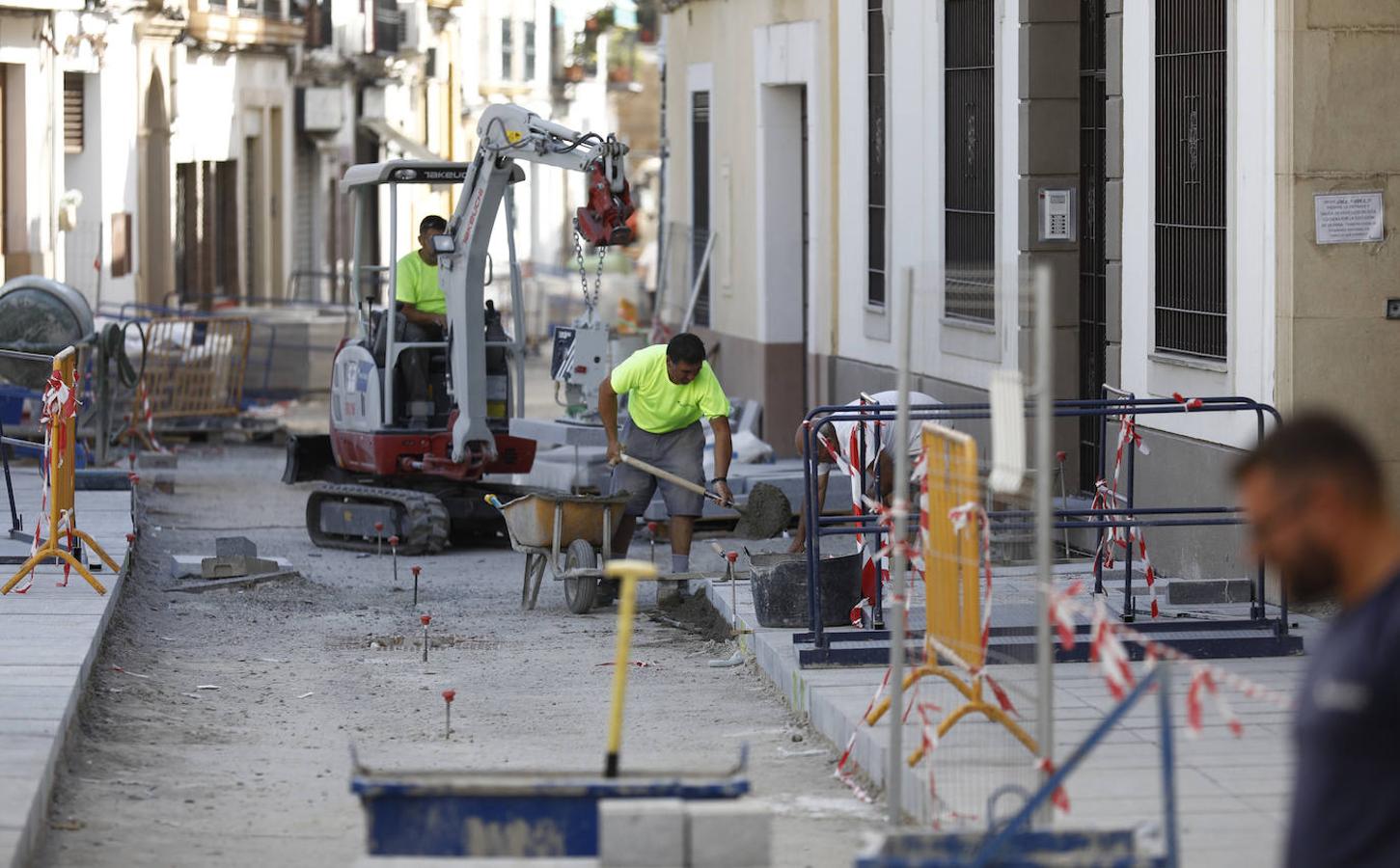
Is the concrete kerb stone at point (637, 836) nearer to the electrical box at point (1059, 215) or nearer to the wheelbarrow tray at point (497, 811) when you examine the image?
the wheelbarrow tray at point (497, 811)

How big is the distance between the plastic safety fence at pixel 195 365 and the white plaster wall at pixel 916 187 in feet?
22.1

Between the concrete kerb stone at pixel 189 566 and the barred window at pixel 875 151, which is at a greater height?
the barred window at pixel 875 151

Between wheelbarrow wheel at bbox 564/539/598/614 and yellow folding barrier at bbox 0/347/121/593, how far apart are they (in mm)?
2369

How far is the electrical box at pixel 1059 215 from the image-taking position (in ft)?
45.3

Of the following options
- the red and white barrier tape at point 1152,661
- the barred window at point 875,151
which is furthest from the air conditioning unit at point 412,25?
the red and white barrier tape at point 1152,661

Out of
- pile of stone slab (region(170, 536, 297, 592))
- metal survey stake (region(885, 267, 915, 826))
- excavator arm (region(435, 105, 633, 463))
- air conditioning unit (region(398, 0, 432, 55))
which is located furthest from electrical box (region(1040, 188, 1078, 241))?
air conditioning unit (region(398, 0, 432, 55))

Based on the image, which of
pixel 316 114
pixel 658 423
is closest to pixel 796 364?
pixel 658 423

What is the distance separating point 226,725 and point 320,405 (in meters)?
17.8

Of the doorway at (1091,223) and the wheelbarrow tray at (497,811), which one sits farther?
the doorway at (1091,223)

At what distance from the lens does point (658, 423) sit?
12.4 m

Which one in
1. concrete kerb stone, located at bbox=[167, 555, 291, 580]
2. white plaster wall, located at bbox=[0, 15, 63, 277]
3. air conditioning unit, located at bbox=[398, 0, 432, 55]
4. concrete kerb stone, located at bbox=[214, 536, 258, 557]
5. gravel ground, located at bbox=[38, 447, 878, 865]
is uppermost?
air conditioning unit, located at bbox=[398, 0, 432, 55]

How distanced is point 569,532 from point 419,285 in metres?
4.27

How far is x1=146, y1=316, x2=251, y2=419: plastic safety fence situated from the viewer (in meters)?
21.8

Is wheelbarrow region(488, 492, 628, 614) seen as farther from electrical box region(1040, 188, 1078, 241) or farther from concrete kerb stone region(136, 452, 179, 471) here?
concrete kerb stone region(136, 452, 179, 471)
